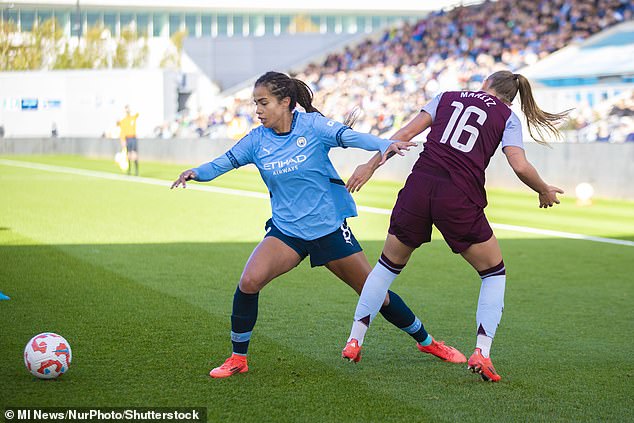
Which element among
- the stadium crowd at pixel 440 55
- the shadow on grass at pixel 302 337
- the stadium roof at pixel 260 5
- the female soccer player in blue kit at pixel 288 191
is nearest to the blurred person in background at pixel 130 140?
the stadium crowd at pixel 440 55

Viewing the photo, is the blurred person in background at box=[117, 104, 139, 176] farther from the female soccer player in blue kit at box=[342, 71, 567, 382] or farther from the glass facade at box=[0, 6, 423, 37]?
the glass facade at box=[0, 6, 423, 37]

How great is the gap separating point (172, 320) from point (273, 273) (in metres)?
2.17

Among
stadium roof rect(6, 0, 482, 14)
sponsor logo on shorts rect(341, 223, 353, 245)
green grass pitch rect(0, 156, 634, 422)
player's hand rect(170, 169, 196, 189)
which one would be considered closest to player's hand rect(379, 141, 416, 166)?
sponsor logo on shorts rect(341, 223, 353, 245)

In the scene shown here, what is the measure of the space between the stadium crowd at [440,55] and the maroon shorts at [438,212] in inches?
963

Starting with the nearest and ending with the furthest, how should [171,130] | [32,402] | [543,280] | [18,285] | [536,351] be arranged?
[32,402], [536,351], [18,285], [543,280], [171,130]

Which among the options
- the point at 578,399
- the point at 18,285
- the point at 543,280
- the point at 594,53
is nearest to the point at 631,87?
the point at 594,53

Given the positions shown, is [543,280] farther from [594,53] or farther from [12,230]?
[594,53]

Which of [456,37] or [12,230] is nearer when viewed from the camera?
[12,230]

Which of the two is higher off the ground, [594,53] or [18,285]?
[594,53]

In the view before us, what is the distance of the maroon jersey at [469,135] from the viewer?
636 centimetres

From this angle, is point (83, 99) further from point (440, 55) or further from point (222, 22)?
point (440, 55)

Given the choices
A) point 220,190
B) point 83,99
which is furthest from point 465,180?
point 83,99

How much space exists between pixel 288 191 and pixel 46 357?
1.74 meters

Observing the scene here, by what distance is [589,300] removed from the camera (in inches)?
387
